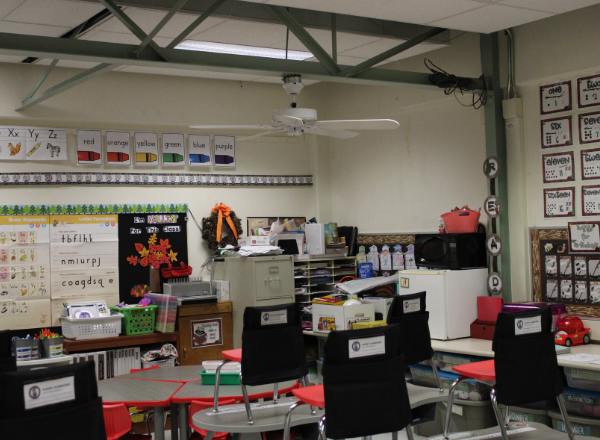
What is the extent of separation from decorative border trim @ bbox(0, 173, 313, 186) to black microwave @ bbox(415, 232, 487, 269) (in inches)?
87.1

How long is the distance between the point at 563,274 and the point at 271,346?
9.45ft

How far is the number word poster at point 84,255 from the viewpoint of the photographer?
6195mm

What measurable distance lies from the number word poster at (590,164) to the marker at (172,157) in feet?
13.2

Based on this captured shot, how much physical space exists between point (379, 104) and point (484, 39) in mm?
1559

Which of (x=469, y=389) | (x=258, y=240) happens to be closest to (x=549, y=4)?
(x=469, y=389)

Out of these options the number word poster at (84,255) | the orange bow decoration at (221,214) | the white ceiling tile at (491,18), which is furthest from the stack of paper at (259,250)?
the white ceiling tile at (491,18)

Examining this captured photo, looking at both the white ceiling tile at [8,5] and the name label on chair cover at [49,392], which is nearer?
the name label on chair cover at [49,392]

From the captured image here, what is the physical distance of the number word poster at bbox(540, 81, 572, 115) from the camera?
5223mm

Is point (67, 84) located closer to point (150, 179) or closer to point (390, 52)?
point (150, 179)

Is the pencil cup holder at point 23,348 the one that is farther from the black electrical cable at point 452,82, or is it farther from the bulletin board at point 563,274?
the bulletin board at point 563,274

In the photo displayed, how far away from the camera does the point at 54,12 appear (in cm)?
469

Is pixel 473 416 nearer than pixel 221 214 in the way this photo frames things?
Yes

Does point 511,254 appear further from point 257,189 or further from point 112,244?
point 112,244

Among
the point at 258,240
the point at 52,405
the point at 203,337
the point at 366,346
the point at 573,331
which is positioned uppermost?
the point at 258,240
